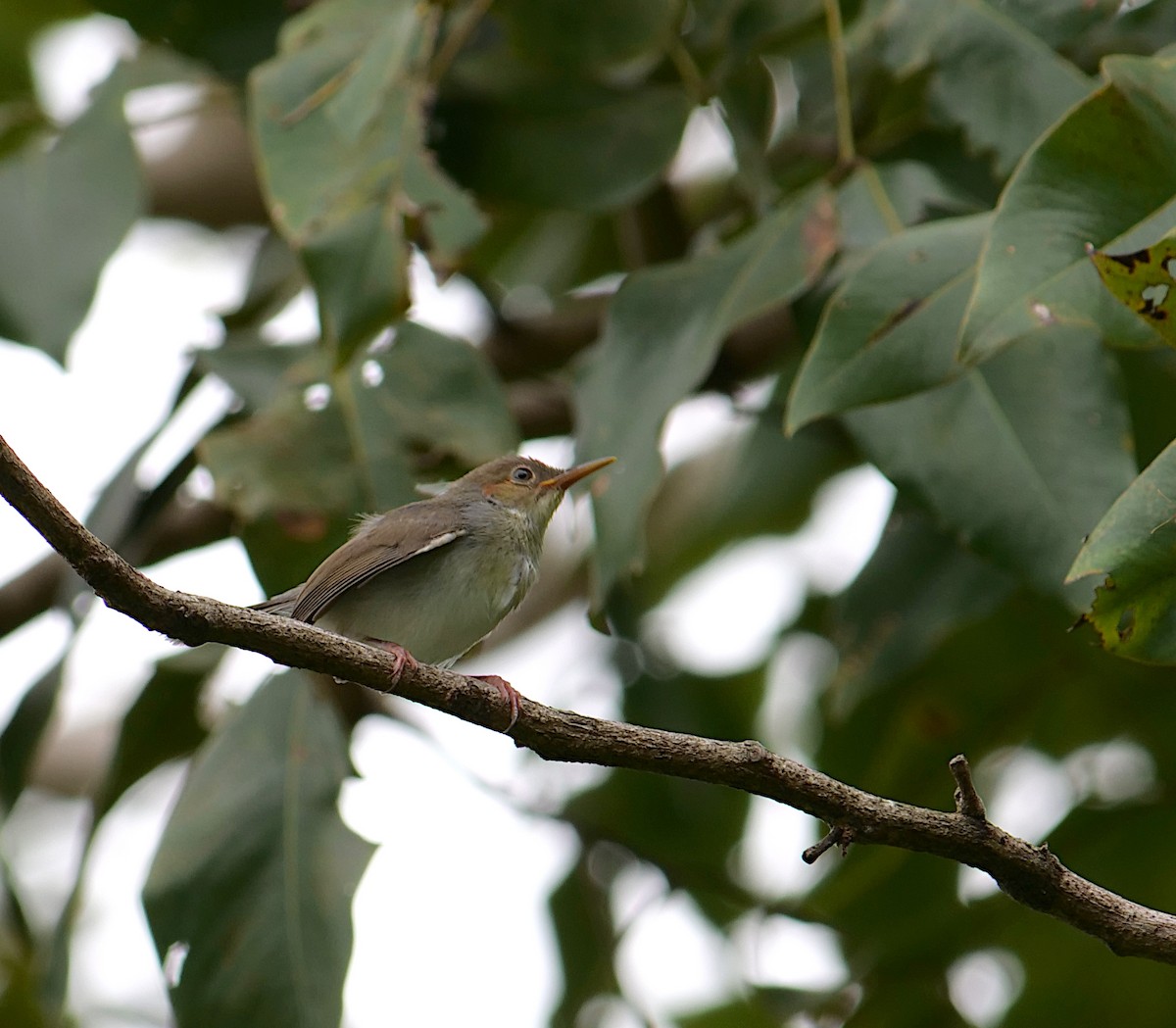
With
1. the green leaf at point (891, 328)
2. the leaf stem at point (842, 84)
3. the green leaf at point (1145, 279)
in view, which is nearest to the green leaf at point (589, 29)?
the leaf stem at point (842, 84)

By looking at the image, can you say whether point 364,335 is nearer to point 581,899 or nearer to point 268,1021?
point 268,1021

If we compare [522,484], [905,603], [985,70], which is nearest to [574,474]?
[522,484]

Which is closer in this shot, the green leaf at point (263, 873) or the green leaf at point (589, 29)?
the green leaf at point (263, 873)

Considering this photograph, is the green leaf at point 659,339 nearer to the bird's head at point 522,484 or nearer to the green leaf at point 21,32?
the bird's head at point 522,484

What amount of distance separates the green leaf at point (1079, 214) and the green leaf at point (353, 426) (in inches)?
69.6

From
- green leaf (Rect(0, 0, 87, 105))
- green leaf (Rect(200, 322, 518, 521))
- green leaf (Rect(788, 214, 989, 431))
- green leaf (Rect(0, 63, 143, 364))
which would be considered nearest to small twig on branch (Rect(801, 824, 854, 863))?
green leaf (Rect(788, 214, 989, 431))

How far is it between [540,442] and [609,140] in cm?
127

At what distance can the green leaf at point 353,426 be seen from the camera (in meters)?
4.02

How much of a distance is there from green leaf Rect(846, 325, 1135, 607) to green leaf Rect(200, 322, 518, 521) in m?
1.25

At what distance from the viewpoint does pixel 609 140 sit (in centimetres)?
463

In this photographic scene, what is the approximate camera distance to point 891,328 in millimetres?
3094

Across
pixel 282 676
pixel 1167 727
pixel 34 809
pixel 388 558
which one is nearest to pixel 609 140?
pixel 388 558

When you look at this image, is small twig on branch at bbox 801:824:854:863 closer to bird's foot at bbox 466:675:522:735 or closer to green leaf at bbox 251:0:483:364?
bird's foot at bbox 466:675:522:735

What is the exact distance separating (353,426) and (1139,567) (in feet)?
7.90
